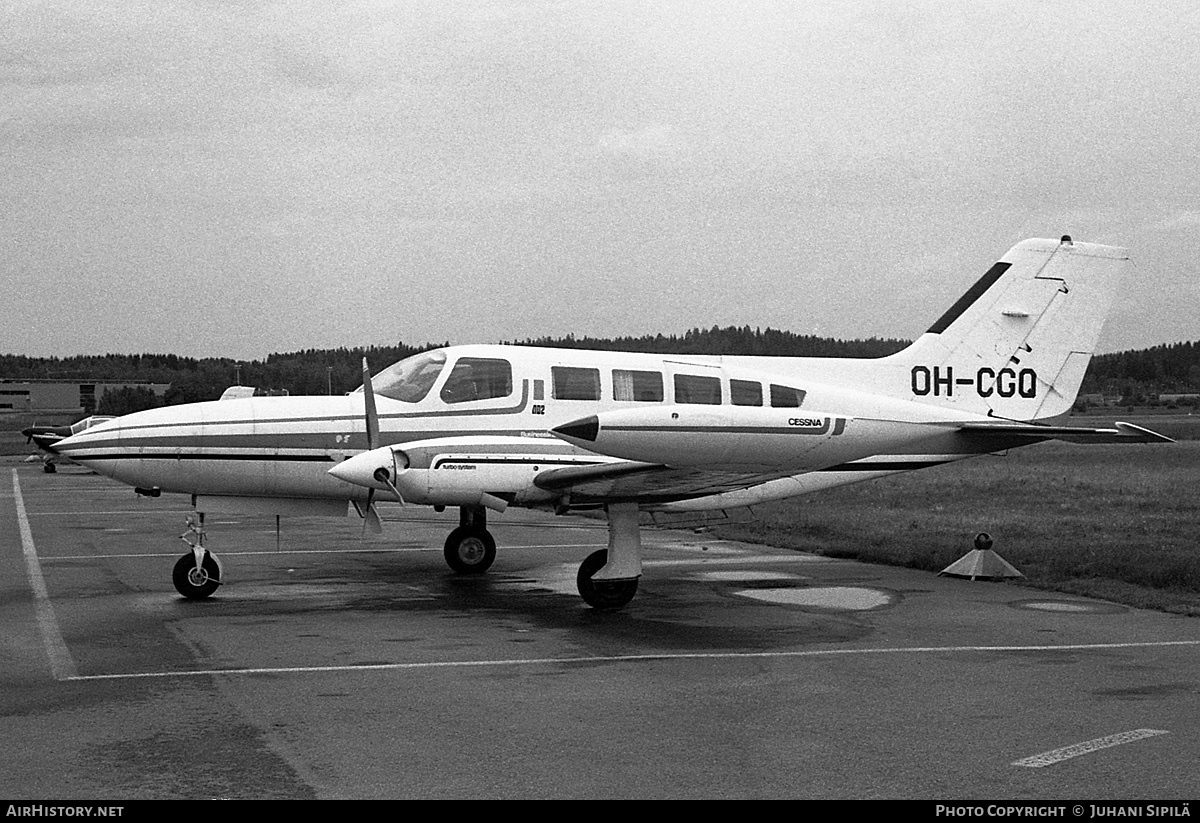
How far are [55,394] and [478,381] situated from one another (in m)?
134

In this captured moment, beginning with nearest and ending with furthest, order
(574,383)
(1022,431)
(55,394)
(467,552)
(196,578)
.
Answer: (196,578) → (574,383) → (1022,431) → (467,552) → (55,394)

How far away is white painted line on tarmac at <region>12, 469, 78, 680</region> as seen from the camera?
934cm

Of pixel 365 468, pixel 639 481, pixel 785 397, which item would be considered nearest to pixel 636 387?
pixel 785 397

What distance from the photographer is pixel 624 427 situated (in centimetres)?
1010

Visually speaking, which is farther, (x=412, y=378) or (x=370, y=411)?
(x=412, y=378)

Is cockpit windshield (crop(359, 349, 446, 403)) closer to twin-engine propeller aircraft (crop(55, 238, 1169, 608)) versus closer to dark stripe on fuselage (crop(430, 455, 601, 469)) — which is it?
twin-engine propeller aircraft (crop(55, 238, 1169, 608))

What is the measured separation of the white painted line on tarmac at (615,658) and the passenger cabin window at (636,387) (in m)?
4.51

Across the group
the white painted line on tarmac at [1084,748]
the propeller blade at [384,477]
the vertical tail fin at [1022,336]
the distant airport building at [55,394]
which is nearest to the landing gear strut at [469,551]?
the propeller blade at [384,477]

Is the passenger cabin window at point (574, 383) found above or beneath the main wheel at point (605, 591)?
above

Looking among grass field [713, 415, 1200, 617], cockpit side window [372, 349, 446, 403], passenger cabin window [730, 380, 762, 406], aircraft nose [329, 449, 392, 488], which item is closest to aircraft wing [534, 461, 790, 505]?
passenger cabin window [730, 380, 762, 406]

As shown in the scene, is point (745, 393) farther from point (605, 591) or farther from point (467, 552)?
point (467, 552)

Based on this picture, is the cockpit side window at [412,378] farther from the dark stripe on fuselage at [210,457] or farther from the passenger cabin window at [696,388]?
the passenger cabin window at [696,388]

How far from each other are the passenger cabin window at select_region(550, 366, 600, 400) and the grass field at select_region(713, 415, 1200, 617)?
5298 mm

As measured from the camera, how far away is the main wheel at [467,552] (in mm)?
15648
